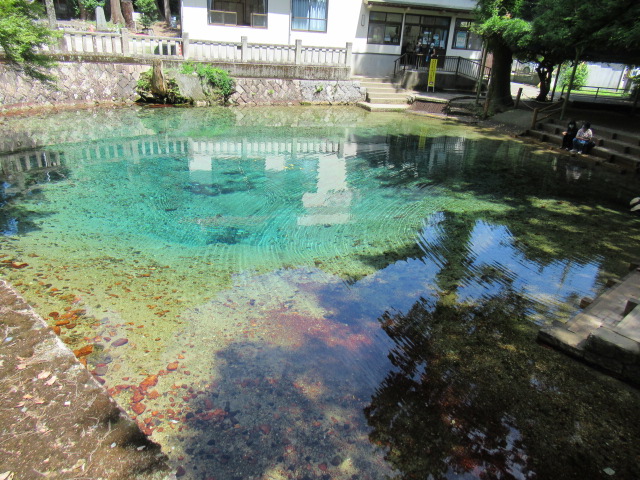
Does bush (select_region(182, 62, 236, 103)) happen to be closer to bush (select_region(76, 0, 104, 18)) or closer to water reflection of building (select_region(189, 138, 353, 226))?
water reflection of building (select_region(189, 138, 353, 226))

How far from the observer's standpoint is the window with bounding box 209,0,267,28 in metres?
21.3

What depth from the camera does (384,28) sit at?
23422mm

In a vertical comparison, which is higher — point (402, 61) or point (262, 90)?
point (402, 61)

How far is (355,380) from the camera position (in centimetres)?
367

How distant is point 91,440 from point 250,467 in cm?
100

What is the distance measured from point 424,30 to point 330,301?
23.5 meters

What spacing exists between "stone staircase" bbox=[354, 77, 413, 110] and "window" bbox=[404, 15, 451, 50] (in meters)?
3.32

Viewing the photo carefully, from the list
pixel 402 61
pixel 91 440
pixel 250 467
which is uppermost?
pixel 402 61

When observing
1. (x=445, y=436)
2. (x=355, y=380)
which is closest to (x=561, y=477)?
(x=445, y=436)

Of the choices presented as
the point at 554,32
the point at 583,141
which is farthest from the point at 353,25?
the point at 583,141

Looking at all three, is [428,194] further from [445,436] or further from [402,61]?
[402,61]

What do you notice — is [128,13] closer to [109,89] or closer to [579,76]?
[109,89]

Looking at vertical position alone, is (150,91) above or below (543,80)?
below

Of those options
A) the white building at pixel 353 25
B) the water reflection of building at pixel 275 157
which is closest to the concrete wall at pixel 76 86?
the white building at pixel 353 25
